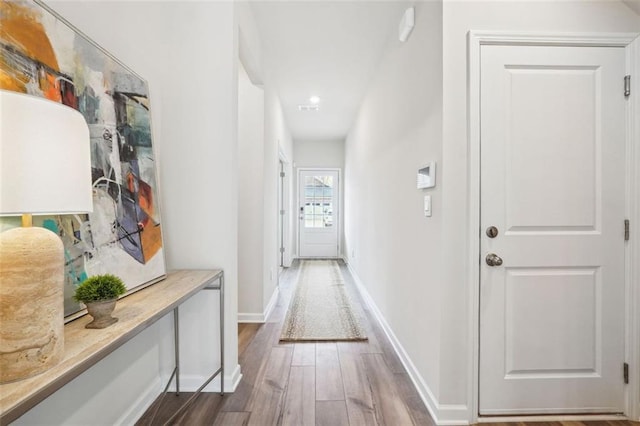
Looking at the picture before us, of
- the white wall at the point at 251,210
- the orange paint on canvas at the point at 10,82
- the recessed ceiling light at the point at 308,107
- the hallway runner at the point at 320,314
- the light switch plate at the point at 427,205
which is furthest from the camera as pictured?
the recessed ceiling light at the point at 308,107

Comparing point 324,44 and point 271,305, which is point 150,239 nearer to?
point 271,305

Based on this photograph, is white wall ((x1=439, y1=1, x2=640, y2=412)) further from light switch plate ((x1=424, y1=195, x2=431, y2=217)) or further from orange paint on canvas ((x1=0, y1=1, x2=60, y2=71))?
orange paint on canvas ((x1=0, y1=1, x2=60, y2=71))

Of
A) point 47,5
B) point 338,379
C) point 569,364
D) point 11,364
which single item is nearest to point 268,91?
point 47,5

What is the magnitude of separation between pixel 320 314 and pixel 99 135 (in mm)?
2582

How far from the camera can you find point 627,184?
1.63 meters

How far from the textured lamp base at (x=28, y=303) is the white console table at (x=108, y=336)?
40 mm

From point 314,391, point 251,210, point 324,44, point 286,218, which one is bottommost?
point 314,391

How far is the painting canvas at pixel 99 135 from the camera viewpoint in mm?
951

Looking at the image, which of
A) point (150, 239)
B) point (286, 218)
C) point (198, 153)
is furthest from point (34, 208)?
point (286, 218)

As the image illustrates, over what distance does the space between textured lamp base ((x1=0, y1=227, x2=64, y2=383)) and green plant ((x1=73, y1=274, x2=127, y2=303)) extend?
0.22 m

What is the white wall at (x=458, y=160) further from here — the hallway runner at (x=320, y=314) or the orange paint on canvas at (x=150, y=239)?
the orange paint on canvas at (x=150, y=239)

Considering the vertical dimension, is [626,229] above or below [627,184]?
below

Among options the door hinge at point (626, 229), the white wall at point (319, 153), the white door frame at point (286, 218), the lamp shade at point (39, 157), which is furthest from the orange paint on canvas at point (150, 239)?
the white wall at point (319, 153)

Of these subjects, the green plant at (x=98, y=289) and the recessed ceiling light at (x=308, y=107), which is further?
the recessed ceiling light at (x=308, y=107)
